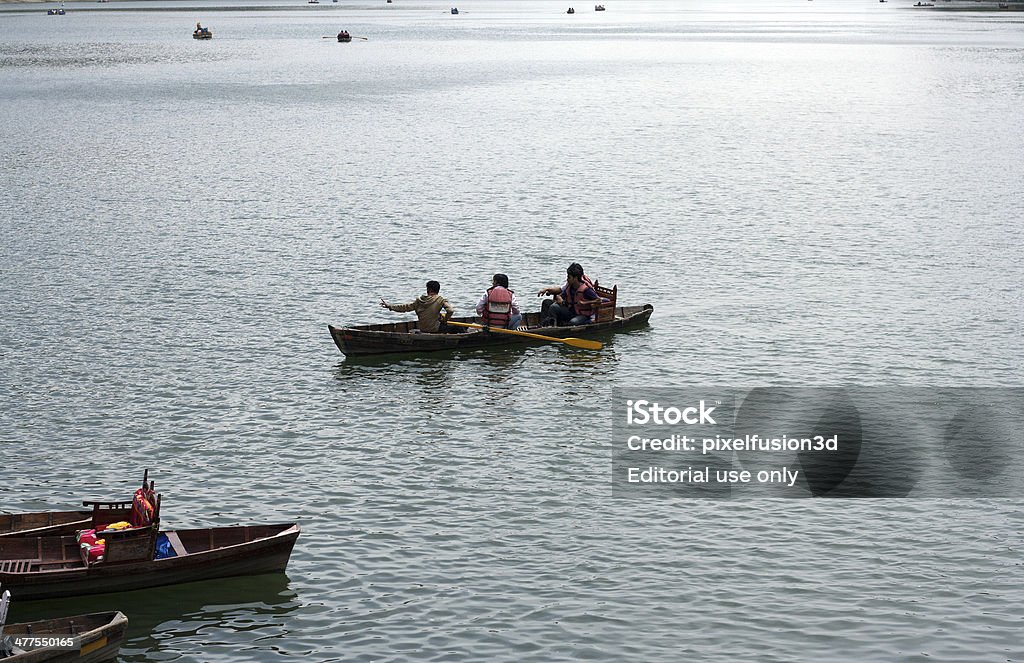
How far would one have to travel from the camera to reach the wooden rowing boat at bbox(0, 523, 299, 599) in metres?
23.2

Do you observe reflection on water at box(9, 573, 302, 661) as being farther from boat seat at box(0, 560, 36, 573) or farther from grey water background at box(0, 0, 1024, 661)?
boat seat at box(0, 560, 36, 573)

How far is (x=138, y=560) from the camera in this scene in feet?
77.2

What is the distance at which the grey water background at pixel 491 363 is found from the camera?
79.0 ft

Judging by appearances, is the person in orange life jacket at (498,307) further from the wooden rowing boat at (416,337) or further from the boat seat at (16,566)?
the boat seat at (16,566)

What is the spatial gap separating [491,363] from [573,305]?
367 centimetres

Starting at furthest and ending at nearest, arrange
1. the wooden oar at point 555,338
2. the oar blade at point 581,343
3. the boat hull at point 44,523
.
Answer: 1. the oar blade at point 581,343
2. the wooden oar at point 555,338
3. the boat hull at point 44,523

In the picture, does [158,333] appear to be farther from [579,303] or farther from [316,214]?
[316,214]

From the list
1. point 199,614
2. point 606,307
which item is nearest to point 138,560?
point 199,614

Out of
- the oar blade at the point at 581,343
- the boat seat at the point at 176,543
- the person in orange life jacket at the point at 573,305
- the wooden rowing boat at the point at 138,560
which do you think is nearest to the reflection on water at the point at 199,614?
the wooden rowing boat at the point at 138,560

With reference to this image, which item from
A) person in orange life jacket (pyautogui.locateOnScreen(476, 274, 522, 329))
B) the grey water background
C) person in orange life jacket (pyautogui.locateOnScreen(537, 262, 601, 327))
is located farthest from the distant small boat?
person in orange life jacket (pyautogui.locateOnScreen(537, 262, 601, 327))

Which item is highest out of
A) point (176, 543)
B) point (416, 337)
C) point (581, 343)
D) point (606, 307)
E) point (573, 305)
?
point (573, 305)

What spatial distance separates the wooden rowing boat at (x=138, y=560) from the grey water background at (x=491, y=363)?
19.4 inches

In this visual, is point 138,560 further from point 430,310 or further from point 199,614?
point 430,310

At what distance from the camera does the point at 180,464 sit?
30.6 meters
